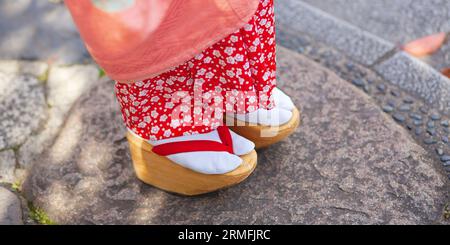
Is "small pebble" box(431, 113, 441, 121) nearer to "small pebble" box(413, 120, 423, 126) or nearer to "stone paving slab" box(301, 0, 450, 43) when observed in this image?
"small pebble" box(413, 120, 423, 126)

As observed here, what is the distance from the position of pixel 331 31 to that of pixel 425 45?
334 mm

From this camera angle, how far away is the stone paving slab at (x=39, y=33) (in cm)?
185

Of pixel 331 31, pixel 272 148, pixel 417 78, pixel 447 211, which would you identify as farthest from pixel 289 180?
pixel 331 31

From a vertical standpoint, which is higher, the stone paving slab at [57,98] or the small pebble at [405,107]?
the stone paving slab at [57,98]

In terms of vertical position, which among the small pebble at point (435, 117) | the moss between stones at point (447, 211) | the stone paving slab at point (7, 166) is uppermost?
the stone paving slab at point (7, 166)

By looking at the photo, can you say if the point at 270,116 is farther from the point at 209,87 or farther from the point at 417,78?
the point at 417,78

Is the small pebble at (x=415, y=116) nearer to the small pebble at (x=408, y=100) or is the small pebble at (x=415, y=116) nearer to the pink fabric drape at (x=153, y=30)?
the small pebble at (x=408, y=100)

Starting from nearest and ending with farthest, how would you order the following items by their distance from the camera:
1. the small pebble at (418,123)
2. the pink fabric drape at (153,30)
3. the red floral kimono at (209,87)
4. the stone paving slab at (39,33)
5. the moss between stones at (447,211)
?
1. the pink fabric drape at (153,30)
2. the red floral kimono at (209,87)
3. the moss between stones at (447,211)
4. the small pebble at (418,123)
5. the stone paving slab at (39,33)

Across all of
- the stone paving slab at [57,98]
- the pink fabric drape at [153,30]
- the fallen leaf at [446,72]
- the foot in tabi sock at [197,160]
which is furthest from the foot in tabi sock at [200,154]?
the fallen leaf at [446,72]

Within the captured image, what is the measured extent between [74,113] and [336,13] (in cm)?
104

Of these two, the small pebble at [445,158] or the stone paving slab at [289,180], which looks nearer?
the stone paving slab at [289,180]

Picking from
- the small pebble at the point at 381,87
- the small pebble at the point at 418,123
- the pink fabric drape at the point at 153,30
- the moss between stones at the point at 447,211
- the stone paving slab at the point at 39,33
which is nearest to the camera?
the pink fabric drape at the point at 153,30
